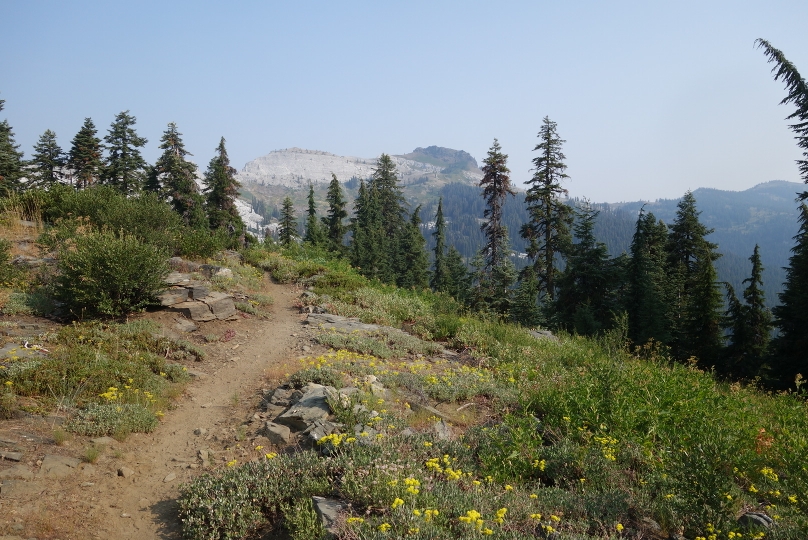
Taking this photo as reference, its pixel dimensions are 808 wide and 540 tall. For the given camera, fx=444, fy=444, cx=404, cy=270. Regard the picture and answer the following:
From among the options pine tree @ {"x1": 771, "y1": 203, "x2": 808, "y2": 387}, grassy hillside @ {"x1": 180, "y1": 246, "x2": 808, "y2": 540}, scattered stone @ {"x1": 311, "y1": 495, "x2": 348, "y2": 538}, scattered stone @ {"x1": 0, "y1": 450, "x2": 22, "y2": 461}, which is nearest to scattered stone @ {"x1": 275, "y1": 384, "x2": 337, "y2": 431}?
grassy hillside @ {"x1": 180, "y1": 246, "x2": 808, "y2": 540}

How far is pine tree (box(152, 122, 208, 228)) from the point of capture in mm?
31109

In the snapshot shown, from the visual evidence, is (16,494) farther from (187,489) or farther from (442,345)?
(442,345)

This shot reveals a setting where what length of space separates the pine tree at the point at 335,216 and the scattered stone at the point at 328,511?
42.2m

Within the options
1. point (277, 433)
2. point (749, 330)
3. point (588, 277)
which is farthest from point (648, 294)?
point (277, 433)

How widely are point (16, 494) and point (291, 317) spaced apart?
26.8 ft

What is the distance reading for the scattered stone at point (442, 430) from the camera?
5678mm

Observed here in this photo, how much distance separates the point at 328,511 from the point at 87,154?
46.1m

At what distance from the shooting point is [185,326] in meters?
9.86

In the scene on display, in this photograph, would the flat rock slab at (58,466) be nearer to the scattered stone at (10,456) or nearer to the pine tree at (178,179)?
the scattered stone at (10,456)

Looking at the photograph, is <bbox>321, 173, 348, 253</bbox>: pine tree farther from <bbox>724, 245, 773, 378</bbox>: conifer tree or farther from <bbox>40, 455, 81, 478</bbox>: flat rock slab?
<bbox>40, 455, 81, 478</bbox>: flat rock slab

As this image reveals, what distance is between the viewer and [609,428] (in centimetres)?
550

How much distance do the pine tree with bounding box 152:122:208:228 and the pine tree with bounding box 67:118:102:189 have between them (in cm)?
1068

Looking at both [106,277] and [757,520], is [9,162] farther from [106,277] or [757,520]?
[757,520]

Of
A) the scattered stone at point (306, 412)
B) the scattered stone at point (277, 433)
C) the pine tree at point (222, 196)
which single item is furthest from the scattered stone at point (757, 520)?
the pine tree at point (222, 196)
